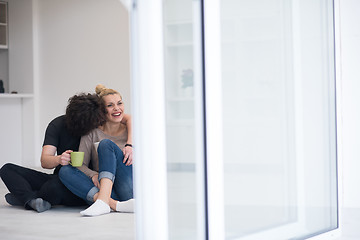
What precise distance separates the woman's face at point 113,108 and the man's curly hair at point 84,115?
36 mm

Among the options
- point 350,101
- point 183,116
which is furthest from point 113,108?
point 183,116

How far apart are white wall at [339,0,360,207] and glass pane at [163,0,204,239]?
173cm

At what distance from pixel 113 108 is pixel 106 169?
0.48 meters

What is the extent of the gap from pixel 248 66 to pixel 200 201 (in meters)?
0.61

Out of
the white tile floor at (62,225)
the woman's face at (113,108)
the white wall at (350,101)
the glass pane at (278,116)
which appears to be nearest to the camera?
the glass pane at (278,116)

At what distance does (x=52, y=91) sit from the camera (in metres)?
7.83

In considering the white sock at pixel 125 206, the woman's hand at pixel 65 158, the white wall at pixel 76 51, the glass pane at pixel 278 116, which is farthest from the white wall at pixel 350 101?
the white wall at pixel 76 51

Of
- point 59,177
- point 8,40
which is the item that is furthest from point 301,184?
point 8,40

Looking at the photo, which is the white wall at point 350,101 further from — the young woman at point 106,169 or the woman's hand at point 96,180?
the woman's hand at point 96,180

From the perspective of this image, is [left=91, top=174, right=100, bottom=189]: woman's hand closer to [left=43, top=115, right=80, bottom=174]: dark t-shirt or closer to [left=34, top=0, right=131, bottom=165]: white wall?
[left=43, top=115, right=80, bottom=174]: dark t-shirt

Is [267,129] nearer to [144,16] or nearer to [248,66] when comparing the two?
[248,66]

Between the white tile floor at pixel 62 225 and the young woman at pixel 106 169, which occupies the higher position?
the young woman at pixel 106 169

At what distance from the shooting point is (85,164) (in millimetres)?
4195

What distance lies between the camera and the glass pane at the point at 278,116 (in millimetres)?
2406
